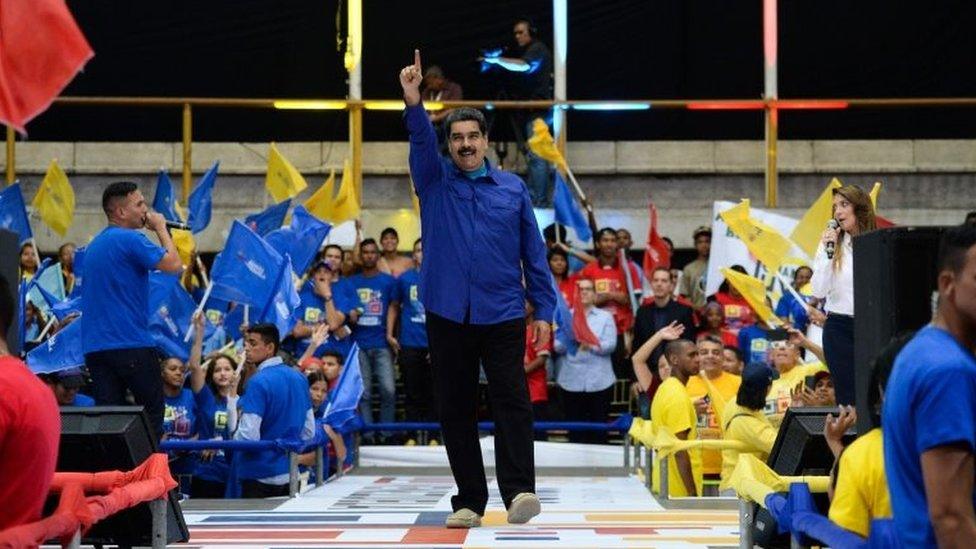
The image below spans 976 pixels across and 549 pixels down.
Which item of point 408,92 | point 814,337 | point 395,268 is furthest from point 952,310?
point 395,268

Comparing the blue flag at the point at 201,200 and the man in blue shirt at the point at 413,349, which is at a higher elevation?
the blue flag at the point at 201,200

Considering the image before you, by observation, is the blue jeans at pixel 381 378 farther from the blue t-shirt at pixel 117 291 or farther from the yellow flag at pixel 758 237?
the blue t-shirt at pixel 117 291

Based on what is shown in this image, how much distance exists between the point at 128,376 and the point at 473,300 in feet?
7.41

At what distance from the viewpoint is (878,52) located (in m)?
21.6

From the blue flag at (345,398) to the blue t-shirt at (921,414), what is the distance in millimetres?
9064

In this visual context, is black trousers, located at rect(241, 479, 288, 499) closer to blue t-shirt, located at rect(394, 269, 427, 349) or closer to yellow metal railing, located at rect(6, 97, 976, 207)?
blue t-shirt, located at rect(394, 269, 427, 349)

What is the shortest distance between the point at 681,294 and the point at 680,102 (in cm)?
241

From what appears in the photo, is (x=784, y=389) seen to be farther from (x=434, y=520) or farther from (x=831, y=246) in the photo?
(x=434, y=520)

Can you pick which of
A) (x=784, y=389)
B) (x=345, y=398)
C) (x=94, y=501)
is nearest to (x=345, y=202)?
(x=345, y=398)

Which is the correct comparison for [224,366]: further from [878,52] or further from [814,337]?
[878,52]

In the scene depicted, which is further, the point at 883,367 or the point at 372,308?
the point at 372,308

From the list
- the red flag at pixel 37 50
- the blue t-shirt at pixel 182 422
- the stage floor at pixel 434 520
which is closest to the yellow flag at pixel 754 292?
the stage floor at pixel 434 520

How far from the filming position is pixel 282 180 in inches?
703

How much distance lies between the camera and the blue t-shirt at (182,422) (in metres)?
13.0
